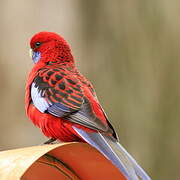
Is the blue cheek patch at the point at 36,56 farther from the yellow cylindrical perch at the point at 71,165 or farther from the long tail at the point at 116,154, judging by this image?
the yellow cylindrical perch at the point at 71,165

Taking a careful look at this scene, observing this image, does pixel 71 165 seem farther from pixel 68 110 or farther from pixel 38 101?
pixel 38 101

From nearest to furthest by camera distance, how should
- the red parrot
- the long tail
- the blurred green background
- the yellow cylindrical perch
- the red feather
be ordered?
1. the yellow cylindrical perch
2. the long tail
3. the red parrot
4. the red feather
5. the blurred green background

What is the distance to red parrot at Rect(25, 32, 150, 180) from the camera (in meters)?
3.19

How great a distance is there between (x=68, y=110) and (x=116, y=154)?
1.68 feet

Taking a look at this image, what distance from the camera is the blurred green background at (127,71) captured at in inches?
231

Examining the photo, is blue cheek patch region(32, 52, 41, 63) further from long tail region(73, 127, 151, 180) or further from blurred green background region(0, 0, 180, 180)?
blurred green background region(0, 0, 180, 180)

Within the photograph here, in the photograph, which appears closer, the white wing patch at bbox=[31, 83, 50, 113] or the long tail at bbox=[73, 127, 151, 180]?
the long tail at bbox=[73, 127, 151, 180]

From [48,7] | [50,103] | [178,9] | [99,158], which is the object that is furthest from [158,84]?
[99,158]

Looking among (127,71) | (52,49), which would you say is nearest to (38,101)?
(52,49)

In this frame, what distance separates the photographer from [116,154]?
3.16 metres

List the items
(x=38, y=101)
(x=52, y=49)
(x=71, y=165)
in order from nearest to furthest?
(x=71, y=165) → (x=38, y=101) → (x=52, y=49)

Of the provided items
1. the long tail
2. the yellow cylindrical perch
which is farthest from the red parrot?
the yellow cylindrical perch

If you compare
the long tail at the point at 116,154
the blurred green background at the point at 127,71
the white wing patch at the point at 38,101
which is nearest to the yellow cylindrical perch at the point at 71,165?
the long tail at the point at 116,154

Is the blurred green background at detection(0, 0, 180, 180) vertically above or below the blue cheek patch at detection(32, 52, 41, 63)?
below
